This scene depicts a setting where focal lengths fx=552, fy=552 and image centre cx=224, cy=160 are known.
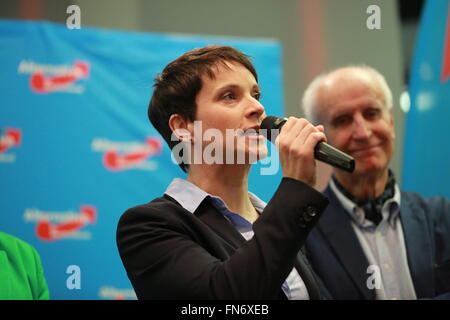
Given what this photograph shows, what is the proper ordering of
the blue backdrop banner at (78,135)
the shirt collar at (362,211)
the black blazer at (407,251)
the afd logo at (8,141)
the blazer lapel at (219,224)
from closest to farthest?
the blazer lapel at (219,224)
the black blazer at (407,251)
the shirt collar at (362,211)
the blue backdrop banner at (78,135)
the afd logo at (8,141)

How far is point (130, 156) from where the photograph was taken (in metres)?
2.41

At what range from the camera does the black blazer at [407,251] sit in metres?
1.62

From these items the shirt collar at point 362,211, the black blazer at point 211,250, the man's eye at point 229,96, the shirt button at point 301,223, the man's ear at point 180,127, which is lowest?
the shirt collar at point 362,211

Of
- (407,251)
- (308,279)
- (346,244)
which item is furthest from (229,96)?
(407,251)

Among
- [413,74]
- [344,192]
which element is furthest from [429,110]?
[344,192]

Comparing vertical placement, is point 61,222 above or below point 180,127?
below

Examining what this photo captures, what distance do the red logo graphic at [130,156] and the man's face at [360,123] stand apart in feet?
2.71

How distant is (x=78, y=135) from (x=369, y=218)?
1164 mm

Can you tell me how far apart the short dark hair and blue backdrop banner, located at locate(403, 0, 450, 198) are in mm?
1204

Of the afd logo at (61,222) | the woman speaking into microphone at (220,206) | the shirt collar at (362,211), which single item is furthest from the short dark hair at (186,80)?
the afd logo at (61,222)

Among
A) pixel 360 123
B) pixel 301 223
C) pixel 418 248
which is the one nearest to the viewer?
pixel 301 223

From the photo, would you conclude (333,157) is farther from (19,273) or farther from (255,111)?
(19,273)

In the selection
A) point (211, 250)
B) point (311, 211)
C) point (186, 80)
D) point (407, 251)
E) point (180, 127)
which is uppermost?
point (186, 80)

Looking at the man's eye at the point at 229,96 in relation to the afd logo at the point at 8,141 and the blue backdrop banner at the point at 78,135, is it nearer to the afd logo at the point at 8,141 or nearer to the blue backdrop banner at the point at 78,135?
the blue backdrop banner at the point at 78,135
